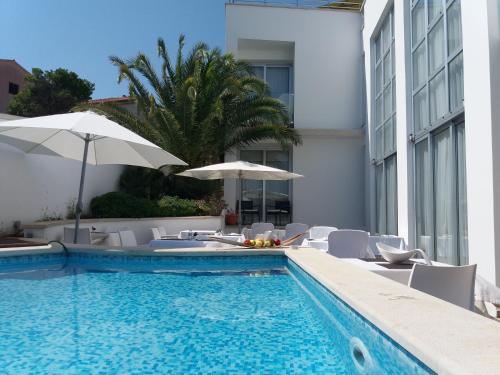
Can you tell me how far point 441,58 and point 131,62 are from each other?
35.2ft

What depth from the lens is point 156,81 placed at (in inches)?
603

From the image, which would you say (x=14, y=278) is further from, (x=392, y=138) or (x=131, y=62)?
(x=131, y=62)

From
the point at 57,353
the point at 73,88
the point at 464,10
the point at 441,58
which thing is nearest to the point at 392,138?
the point at 441,58

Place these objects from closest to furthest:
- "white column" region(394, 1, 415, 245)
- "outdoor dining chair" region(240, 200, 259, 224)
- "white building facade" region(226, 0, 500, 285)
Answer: "white building facade" region(226, 0, 500, 285) → "white column" region(394, 1, 415, 245) → "outdoor dining chair" region(240, 200, 259, 224)

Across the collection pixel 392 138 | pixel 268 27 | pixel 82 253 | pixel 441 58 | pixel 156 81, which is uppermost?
pixel 268 27

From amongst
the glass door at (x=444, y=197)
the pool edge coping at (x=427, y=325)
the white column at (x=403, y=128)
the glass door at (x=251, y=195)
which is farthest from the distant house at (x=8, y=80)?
the pool edge coping at (x=427, y=325)

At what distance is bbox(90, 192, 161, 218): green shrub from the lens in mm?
12133

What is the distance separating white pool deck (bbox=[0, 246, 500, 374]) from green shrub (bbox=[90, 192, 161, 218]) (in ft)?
29.0

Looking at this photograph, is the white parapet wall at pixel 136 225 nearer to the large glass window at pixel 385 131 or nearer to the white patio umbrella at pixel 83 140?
the white patio umbrella at pixel 83 140

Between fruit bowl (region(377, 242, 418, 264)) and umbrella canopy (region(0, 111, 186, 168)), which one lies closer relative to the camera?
fruit bowl (region(377, 242, 418, 264))

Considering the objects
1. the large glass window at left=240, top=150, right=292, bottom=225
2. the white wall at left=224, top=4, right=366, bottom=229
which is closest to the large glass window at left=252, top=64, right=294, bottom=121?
the white wall at left=224, top=4, right=366, bottom=229

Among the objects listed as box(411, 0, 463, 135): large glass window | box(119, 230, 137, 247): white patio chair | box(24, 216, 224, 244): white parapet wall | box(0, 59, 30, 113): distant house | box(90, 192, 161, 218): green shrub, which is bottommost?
box(119, 230, 137, 247): white patio chair

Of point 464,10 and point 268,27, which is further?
point 268,27

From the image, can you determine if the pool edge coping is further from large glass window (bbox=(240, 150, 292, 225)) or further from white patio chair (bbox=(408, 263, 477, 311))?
large glass window (bbox=(240, 150, 292, 225))
